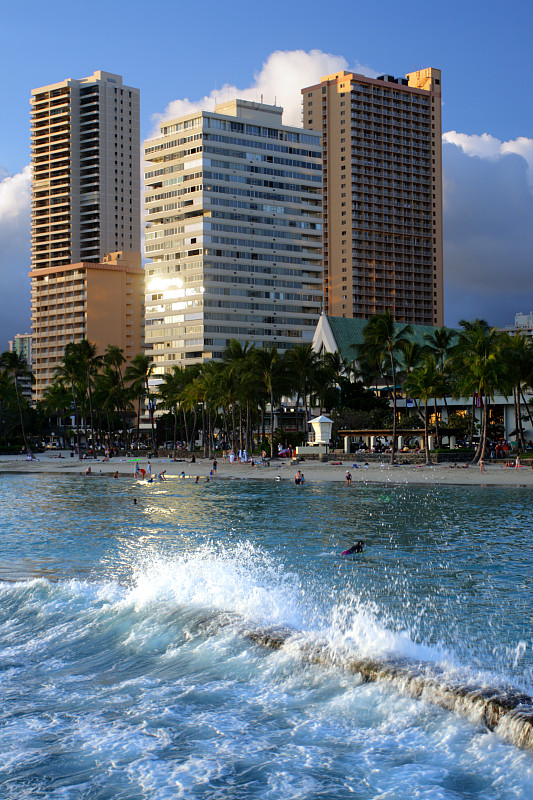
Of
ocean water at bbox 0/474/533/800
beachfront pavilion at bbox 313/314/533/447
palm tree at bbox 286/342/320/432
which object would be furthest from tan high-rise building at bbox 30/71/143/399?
ocean water at bbox 0/474/533/800

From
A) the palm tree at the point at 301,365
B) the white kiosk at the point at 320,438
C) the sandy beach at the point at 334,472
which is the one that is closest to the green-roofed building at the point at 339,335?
the palm tree at the point at 301,365

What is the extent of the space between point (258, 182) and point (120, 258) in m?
44.1

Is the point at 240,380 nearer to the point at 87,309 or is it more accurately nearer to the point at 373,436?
the point at 373,436

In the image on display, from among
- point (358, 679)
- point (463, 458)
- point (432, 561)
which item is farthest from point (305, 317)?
point (358, 679)

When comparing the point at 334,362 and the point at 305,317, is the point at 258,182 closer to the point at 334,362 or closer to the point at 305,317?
the point at 305,317

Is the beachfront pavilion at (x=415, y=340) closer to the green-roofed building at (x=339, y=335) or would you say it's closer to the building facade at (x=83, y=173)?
the green-roofed building at (x=339, y=335)

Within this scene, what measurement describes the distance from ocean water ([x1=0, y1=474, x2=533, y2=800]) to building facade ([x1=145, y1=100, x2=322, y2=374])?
111445 millimetres

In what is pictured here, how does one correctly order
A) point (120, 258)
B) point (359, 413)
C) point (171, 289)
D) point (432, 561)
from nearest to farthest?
1. point (432, 561)
2. point (359, 413)
3. point (171, 289)
4. point (120, 258)

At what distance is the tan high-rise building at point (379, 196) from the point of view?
552 feet

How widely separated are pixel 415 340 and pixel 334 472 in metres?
65.3

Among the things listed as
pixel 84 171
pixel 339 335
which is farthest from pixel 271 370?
pixel 84 171

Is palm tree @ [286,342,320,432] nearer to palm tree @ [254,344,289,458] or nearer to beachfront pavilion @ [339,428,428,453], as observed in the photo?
palm tree @ [254,344,289,458]

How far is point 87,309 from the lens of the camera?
161 metres

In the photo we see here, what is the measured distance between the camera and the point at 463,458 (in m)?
62.0
